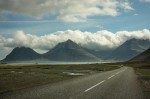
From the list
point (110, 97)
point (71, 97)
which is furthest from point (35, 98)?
point (110, 97)

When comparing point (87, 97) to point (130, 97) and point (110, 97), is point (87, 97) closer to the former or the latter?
point (110, 97)

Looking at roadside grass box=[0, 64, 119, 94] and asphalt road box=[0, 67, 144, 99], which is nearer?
asphalt road box=[0, 67, 144, 99]

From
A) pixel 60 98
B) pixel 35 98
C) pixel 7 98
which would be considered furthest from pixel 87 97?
pixel 7 98

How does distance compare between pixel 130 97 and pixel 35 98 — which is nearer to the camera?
pixel 35 98

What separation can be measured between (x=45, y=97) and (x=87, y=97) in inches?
99.4

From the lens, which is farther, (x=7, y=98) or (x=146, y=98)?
(x=146, y=98)

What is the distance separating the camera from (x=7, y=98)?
15578 millimetres

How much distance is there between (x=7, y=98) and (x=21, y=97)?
2.75 feet

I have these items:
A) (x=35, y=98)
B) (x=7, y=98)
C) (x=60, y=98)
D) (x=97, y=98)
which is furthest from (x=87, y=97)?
(x=7, y=98)

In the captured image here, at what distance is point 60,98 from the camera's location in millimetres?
15406

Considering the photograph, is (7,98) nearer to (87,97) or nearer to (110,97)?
(87,97)

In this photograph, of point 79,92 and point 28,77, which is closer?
point 79,92

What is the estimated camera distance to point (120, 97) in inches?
655

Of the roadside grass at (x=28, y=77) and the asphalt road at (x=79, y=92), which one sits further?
the roadside grass at (x=28, y=77)
